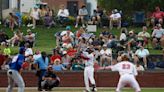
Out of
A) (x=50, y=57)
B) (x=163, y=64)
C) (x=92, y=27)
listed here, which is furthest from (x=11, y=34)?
(x=163, y=64)

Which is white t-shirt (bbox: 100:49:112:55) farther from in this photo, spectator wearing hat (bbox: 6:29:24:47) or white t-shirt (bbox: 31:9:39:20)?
white t-shirt (bbox: 31:9:39:20)

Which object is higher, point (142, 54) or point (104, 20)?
point (104, 20)

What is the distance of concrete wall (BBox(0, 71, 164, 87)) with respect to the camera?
28.5 metres

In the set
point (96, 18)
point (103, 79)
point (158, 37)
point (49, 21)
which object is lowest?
point (103, 79)

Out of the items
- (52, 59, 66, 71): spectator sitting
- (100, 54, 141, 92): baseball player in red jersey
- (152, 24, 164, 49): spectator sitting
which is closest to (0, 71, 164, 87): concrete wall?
(52, 59, 66, 71): spectator sitting

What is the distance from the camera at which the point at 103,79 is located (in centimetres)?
2892

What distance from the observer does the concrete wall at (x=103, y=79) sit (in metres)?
28.5

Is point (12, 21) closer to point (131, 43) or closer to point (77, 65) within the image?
point (131, 43)

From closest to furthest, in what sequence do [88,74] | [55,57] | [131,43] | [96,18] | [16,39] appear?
[88,74]
[55,57]
[131,43]
[16,39]
[96,18]

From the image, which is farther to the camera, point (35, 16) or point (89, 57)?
point (35, 16)

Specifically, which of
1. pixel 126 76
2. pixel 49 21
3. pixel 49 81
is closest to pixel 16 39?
pixel 49 21

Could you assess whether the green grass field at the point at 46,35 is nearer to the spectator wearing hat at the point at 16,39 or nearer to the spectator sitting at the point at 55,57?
the spectator wearing hat at the point at 16,39

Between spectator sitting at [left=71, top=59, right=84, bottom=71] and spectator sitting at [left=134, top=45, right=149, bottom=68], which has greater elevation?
spectator sitting at [left=134, top=45, right=149, bottom=68]

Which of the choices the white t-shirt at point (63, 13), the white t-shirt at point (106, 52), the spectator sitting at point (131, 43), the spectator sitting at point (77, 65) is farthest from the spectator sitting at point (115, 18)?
the spectator sitting at point (77, 65)
